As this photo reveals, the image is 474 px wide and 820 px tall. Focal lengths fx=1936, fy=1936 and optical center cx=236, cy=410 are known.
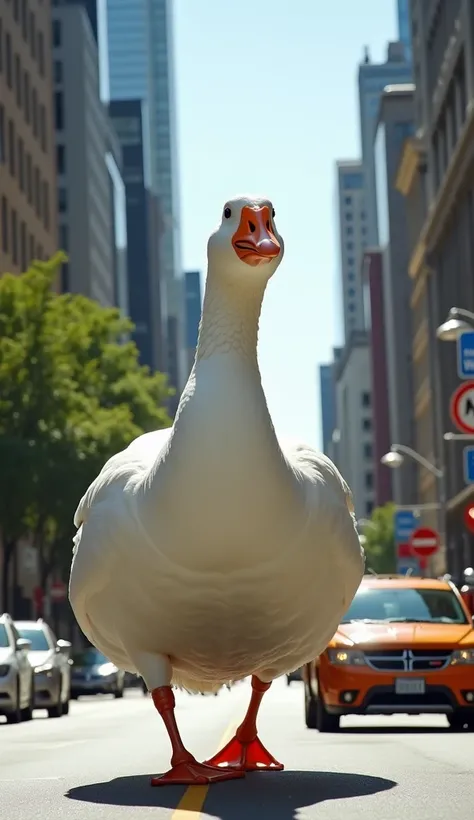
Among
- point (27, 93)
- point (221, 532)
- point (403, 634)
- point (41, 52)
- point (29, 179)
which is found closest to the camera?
point (221, 532)

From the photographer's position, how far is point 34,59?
264 ft

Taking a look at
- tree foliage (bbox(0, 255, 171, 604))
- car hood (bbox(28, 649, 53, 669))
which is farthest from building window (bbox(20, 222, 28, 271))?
car hood (bbox(28, 649, 53, 669))

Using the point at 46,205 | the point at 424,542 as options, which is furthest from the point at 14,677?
the point at 46,205

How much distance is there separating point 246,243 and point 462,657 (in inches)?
385

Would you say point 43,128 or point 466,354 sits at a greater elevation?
point 43,128

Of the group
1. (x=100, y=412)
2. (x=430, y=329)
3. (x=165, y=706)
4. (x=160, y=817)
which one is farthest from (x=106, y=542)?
(x=430, y=329)

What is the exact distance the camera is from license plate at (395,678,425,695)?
1791 centimetres

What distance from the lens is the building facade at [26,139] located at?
72.8 m

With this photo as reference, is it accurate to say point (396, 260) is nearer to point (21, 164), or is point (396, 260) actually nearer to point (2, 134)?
point (21, 164)

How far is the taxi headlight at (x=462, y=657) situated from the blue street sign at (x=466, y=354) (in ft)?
32.3

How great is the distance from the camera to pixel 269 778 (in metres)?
10.6

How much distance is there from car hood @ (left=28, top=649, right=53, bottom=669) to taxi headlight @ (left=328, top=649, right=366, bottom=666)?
12.5 m

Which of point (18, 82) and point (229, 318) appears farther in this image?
point (18, 82)

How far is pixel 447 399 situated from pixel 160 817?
71007 millimetres
